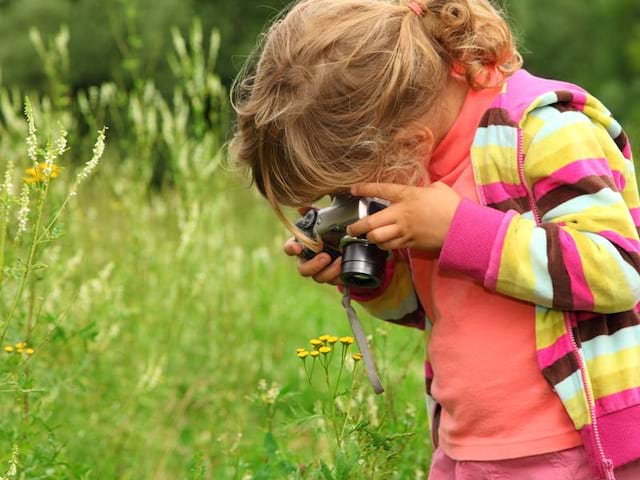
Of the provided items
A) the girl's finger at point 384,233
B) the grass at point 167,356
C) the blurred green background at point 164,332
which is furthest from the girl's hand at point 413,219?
the grass at point 167,356

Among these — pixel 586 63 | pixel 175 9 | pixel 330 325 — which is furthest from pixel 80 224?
pixel 586 63

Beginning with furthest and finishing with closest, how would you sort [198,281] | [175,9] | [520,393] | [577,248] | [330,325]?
[175,9] < [330,325] < [198,281] < [520,393] < [577,248]

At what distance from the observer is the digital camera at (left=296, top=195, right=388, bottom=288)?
2203 millimetres

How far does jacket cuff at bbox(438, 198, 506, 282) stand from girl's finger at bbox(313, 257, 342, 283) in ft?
1.13

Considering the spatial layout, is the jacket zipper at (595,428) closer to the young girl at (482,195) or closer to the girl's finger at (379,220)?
the young girl at (482,195)

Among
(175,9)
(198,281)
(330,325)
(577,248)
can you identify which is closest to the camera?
(577,248)

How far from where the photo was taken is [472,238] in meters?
2.08

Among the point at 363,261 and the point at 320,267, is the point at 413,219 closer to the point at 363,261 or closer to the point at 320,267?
the point at 363,261

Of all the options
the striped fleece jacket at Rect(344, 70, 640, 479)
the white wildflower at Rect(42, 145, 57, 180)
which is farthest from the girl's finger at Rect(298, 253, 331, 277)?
the white wildflower at Rect(42, 145, 57, 180)

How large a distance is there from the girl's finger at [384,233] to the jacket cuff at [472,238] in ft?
0.31

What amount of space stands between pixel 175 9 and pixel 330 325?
25.8 feet

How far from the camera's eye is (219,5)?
15.0 m

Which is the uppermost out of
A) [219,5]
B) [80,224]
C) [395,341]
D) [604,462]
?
[604,462]

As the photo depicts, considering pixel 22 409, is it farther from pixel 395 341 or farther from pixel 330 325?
pixel 330 325
